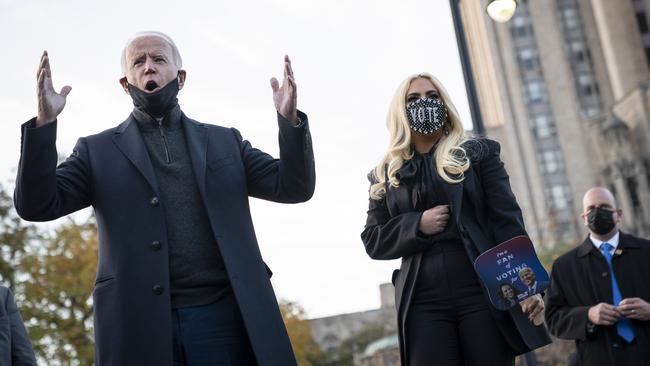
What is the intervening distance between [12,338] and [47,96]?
3.60 m

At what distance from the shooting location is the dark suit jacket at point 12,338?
7.23 meters

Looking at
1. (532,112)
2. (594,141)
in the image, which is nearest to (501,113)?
(532,112)

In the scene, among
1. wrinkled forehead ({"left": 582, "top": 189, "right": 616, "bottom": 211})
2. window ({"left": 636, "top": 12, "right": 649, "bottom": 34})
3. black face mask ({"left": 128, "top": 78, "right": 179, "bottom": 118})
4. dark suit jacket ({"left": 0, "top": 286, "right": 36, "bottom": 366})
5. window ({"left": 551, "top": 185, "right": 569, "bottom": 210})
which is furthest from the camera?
window ({"left": 551, "top": 185, "right": 569, "bottom": 210})

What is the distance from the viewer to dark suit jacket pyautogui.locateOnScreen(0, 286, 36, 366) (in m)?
7.23

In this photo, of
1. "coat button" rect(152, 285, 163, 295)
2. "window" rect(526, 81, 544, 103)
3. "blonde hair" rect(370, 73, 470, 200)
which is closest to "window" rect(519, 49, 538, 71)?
"window" rect(526, 81, 544, 103)

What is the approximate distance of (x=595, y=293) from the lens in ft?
28.6

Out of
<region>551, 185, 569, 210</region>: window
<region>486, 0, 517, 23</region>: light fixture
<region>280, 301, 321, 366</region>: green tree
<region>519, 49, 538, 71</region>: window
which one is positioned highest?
<region>519, 49, 538, 71</region>: window

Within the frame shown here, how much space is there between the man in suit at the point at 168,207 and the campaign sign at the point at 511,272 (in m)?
1.31

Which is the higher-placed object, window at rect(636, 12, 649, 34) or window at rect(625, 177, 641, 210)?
window at rect(636, 12, 649, 34)

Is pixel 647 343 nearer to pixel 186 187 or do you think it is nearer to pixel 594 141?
pixel 186 187

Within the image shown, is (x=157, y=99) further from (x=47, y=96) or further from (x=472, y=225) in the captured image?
(x=472, y=225)

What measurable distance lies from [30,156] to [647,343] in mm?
5890

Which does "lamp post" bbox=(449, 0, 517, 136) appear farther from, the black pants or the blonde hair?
the black pants

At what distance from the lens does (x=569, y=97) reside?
106125 millimetres
